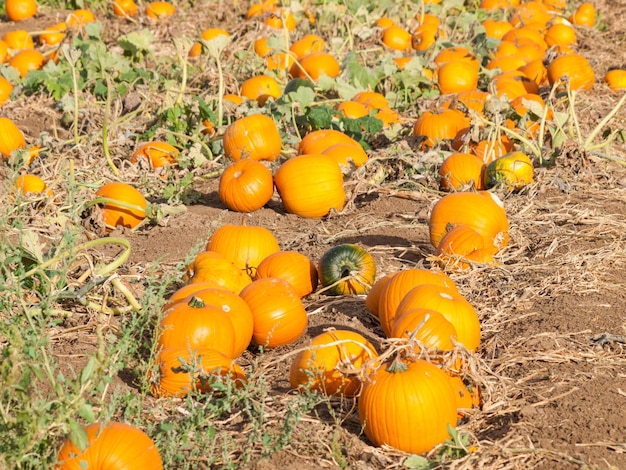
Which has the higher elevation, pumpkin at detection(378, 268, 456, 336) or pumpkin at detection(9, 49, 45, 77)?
pumpkin at detection(378, 268, 456, 336)

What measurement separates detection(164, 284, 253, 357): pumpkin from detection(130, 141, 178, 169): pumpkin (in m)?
3.05

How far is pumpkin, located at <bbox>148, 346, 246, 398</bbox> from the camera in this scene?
12.1ft

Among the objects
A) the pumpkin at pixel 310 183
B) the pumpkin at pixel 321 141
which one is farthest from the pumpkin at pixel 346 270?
the pumpkin at pixel 321 141

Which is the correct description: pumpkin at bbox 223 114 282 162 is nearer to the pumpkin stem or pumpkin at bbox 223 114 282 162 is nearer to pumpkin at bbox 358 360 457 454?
the pumpkin stem

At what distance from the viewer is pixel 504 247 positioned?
5.36 m

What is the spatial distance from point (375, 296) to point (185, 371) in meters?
1.18

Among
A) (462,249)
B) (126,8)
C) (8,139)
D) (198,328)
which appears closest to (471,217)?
(462,249)

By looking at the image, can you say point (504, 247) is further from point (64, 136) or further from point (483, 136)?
point (64, 136)

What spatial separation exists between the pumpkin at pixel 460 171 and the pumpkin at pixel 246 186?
1237 millimetres

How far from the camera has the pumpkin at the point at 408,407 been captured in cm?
331

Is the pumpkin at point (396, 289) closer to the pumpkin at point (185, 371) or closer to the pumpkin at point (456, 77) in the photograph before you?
the pumpkin at point (185, 371)

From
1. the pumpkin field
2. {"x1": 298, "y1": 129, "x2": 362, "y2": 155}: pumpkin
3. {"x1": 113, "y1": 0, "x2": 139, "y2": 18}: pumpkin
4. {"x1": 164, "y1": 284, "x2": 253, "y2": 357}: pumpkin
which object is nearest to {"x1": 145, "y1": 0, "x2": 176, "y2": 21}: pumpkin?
{"x1": 113, "y1": 0, "x2": 139, "y2": 18}: pumpkin

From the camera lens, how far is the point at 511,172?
6312 mm

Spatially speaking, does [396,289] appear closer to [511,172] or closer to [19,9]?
[511,172]
